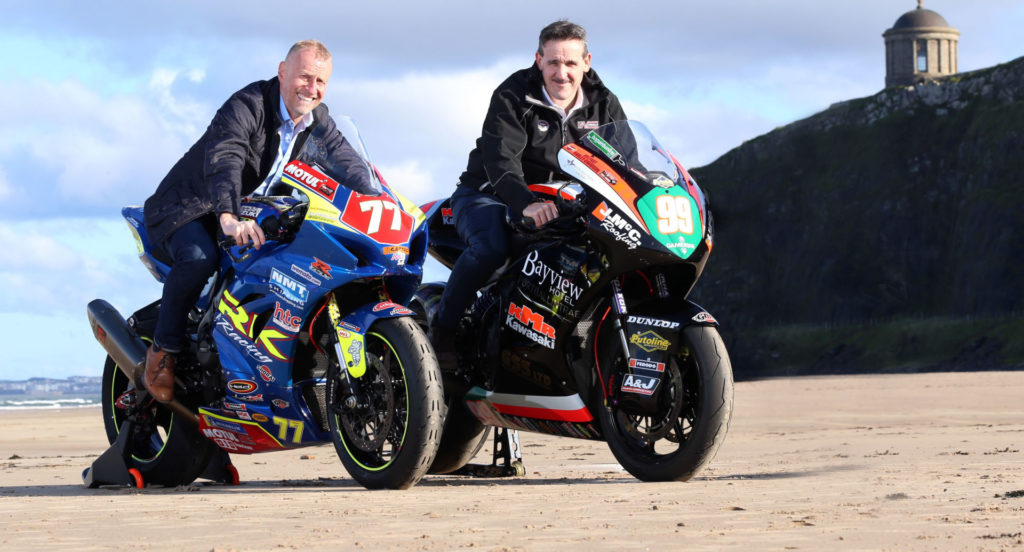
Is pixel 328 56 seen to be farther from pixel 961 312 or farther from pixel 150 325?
pixel 961 312

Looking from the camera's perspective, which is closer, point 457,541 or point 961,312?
point 457,541

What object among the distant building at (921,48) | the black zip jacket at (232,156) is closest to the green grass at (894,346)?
the distant building at (921,48)

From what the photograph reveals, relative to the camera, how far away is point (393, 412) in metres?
→ 6.24

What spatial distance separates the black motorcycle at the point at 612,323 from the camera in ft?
20.2

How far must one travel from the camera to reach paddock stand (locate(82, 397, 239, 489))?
24.2ft

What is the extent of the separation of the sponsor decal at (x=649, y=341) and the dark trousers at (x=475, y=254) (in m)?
0.92

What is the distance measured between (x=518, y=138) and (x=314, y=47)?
1.11 meters

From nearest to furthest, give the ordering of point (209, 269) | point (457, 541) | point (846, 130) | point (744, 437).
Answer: point (457, 541)
point (209, 269)
point (744, 437)
point (846, 130)

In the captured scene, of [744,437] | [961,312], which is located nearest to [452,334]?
[744,437]

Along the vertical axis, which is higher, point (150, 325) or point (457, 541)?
point (150, 325)

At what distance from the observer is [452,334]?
23.2 ft

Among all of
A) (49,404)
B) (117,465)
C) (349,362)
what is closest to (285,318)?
(349,362)

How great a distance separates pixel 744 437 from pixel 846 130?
103 m

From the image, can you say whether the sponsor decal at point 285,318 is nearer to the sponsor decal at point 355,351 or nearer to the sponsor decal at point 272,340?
the sponsor decal at point 272,340
